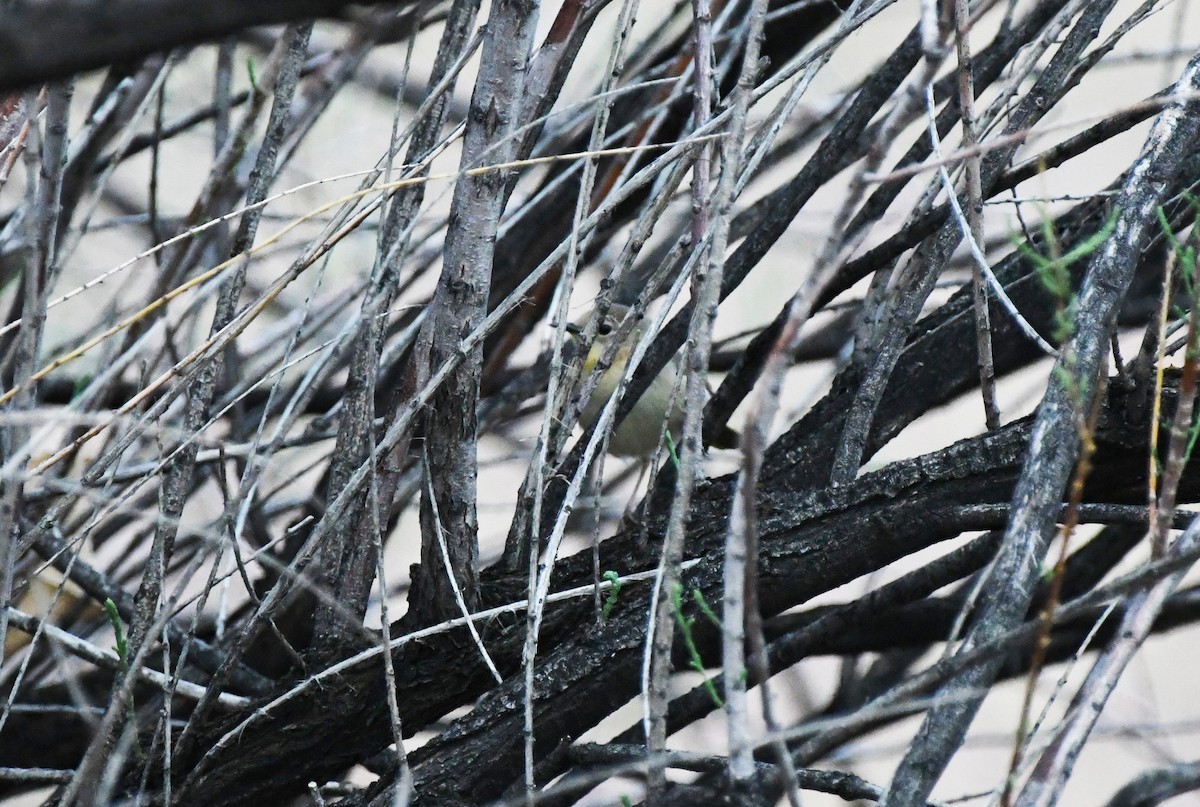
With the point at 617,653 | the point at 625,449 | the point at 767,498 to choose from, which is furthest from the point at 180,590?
the point at 625,449

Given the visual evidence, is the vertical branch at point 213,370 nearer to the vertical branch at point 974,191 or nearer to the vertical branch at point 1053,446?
the vertical branch at point 974,191

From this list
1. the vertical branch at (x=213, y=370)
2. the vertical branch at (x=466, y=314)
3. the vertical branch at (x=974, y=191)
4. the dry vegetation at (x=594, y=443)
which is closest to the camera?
the dry vegetation at (x=594, y=443)

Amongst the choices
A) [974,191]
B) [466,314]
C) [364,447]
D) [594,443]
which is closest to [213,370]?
[364,447]

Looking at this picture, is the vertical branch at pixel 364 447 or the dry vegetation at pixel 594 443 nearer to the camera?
the dry vegetation at pixel 594 443

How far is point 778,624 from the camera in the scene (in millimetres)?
2561

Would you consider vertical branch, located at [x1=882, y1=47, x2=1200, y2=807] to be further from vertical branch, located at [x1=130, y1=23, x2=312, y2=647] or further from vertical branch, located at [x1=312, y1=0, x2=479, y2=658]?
vertical branch, located at [x1=130, y1=23, x2=312, y2=647]

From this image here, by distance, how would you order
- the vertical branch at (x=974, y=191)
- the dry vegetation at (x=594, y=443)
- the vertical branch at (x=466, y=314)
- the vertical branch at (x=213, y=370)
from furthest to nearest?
the vertical branch at (x=213, y=370)
the vertical branch at (x=466, y=314)
the vertical branch at (x=974, y=191)
the dry vegetation at (x=594, y=443)

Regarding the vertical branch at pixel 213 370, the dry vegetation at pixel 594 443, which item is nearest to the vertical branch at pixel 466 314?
the dry vegetation at pixel 594 443

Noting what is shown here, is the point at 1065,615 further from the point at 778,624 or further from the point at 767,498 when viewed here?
the point at 778,624

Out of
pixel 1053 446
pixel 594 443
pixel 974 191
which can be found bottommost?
pixel 1053 446

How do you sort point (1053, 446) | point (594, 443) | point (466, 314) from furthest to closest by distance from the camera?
point (466, 314), point (594, 443), point (1053, 446)

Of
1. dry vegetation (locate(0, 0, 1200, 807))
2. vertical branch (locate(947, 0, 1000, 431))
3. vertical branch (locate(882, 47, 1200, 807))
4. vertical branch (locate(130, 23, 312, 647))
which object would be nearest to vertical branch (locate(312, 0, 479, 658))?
dry vegetation (locate(0, 0, 1200, 807))

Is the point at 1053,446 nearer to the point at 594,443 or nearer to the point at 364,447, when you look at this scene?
the point at 594,443

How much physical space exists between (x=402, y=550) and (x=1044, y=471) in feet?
11.3
